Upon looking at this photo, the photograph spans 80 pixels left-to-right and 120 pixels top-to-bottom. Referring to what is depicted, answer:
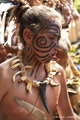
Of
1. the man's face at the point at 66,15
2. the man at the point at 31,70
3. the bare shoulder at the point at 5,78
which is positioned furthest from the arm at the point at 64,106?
the man's face at the point at 66,15

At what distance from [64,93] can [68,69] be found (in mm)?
1072

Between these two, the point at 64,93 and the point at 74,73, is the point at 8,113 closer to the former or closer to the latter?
the point at 64,93

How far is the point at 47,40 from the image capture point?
55.1 inches

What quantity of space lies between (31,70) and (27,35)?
24 cm

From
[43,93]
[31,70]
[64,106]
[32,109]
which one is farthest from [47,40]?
[64,106]

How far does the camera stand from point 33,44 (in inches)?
56.3

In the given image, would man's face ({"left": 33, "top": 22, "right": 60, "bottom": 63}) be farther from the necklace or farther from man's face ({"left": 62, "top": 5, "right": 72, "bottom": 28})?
man's face ({"left": 62, "top": 5, "right": 72, "bottom": 28})

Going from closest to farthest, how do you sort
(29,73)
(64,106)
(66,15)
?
(29,73) < (64,106) < (66,15)

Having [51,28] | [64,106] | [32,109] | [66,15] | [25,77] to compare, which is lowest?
[64,106]

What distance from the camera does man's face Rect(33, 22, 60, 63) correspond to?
1.39 m

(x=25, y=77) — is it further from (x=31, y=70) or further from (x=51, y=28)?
(x=51, y=28)

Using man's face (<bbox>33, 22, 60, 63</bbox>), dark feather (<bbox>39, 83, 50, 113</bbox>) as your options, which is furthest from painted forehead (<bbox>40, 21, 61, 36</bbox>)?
dark feather (<bbox>39, 83, 50, 113</bbox>)

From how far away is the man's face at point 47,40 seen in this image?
1.39 metres

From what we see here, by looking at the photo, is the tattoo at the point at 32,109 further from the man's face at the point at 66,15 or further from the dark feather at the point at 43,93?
the man's face at the point at 66,15
